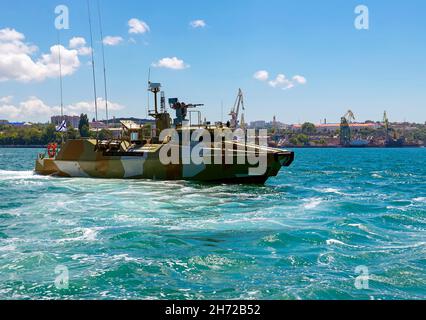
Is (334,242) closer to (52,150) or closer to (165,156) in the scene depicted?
(165,156)

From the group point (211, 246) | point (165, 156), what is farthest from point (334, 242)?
point (165, 156)

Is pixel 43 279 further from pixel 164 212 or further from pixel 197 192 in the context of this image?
pixel 197 192

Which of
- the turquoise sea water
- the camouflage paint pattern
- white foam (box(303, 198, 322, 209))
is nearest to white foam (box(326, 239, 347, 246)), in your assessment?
the turquoise sea water

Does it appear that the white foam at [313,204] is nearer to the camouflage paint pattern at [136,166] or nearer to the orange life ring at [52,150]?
the camouflage paint pattern at [136,166]

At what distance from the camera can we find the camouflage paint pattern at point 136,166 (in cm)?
2988

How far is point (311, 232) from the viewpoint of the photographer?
51.6 ft

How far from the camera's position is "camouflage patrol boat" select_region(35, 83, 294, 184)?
2977 cm

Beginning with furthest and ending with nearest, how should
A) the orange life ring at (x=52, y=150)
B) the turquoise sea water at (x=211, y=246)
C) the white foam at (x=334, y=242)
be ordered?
1. the orange life ring at (x=52, y=150)
2. the white foam at (x=334, y=242)
3. the turquoise sea water at (x=211, y=246)

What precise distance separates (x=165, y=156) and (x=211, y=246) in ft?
60.7

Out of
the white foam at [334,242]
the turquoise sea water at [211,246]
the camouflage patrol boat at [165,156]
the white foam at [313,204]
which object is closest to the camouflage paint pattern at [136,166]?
the camouflage patrol boat at [165,156]

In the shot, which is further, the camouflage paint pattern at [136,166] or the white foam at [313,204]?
the camouflage paint pattern at [136,166]

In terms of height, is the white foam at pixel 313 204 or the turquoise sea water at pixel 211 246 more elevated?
the turquoise sea water at pixel 211 246

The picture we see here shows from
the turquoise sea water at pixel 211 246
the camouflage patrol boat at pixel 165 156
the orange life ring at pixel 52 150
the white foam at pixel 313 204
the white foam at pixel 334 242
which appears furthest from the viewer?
the orange life ring at pixel 52 150
